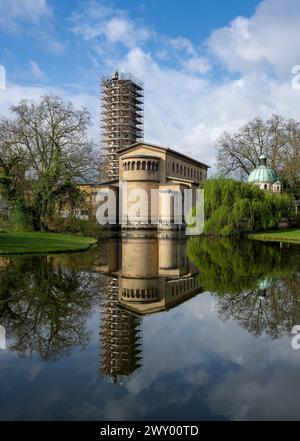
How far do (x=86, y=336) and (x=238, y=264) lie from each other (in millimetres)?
11938

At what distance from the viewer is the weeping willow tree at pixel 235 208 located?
36.5 m

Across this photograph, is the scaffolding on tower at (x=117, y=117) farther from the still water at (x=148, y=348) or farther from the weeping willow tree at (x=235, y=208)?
the still water at (x=148, y=348)

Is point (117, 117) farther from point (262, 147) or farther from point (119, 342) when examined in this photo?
point (119, 342)

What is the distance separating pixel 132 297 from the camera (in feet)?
37.3

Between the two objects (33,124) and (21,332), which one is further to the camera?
(33,124)

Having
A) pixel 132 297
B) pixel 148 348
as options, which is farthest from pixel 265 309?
pixel 148 348

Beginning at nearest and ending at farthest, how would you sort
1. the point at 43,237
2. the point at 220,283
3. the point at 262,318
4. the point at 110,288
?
the point at 262,318 → the point at 110,288 → the point at 220,283 → the point at 43,237

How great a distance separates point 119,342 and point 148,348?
0.56m

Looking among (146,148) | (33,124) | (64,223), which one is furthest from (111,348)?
(146,148)

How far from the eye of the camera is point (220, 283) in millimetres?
13773

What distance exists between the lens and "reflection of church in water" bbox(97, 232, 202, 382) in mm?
6895

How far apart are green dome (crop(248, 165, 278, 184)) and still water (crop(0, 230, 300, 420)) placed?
46.7 m

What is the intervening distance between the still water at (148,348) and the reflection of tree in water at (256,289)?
0.05 meters

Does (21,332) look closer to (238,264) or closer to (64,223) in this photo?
(238,264)
